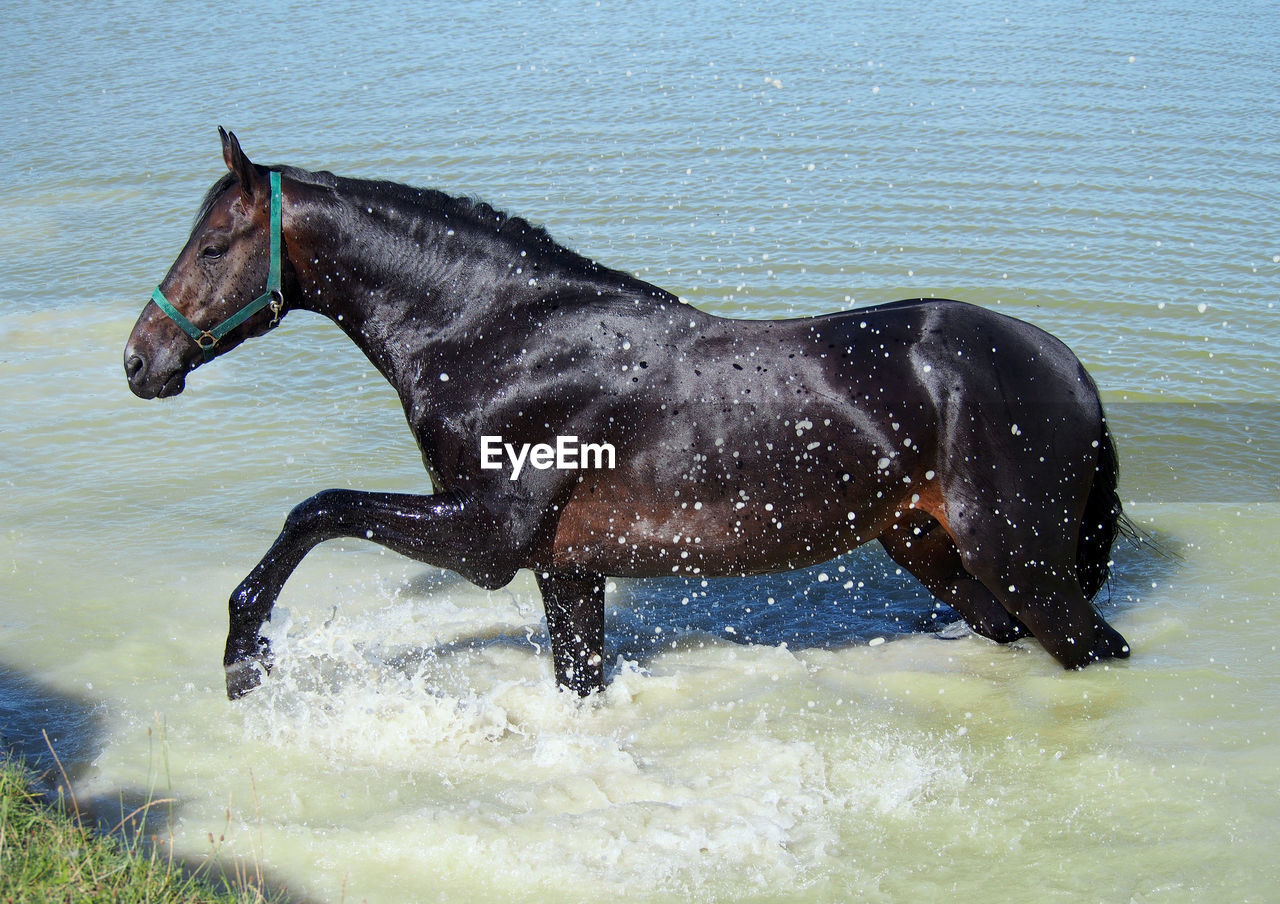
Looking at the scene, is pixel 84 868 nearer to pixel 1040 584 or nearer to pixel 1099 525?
pixel 1040 584

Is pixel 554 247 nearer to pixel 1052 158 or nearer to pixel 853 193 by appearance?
pixel 853 193

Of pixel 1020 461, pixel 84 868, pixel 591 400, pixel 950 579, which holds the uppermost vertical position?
pixel 591 400

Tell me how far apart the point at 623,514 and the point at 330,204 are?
62.2 inches

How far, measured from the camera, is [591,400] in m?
4.45

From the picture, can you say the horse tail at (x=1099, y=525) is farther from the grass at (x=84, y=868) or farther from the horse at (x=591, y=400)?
the grass at (x=84, y=868)

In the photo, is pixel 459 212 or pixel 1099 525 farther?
pixel 1099 525

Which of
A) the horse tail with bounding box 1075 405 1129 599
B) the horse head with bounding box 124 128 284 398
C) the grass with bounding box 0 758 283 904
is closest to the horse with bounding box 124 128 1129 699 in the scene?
the horse head with bounding box 124 128 284 398

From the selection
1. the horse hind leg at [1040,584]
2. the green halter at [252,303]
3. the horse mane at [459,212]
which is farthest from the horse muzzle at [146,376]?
Result: the horse hind leg at [1040,584]

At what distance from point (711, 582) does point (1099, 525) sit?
81.9 inches

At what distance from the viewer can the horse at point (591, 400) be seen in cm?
439

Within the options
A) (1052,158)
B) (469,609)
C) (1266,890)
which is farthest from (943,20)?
(1266,890)

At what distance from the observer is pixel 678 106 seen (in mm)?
14750

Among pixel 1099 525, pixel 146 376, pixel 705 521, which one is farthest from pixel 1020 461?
pixel 146 376

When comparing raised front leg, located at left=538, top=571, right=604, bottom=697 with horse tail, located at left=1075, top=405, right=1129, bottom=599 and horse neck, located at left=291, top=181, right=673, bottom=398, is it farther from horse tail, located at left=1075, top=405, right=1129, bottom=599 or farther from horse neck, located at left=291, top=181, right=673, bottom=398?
horse tail, located at left=1075, top=405, right=1129, bottom=599
